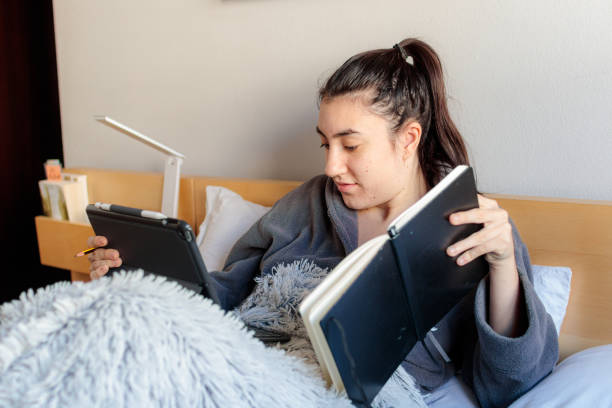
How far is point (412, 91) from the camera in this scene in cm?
89

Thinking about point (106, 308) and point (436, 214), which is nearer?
point (106, 308)

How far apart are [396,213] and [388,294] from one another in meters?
0.39

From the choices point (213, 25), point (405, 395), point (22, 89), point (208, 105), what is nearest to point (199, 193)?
point (208, 105)

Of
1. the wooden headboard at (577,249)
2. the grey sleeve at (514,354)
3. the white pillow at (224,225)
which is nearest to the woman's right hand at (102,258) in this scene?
the white pillow at (224,225)

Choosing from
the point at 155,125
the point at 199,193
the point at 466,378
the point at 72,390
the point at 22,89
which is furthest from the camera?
the point at 22,89

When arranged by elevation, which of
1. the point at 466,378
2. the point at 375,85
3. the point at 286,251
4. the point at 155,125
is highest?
the point at 375,85

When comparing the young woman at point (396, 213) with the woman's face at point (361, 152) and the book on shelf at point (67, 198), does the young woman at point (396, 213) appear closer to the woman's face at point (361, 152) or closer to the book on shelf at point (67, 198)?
the woman's face at point (361, 152)

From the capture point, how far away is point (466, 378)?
836mm

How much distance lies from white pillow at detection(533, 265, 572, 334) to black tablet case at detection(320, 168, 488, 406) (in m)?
0.27

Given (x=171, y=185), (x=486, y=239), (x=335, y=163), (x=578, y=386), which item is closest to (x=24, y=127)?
(x=171, y=185)

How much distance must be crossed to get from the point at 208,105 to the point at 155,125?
0.27m

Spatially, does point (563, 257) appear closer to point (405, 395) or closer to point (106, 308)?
point (405, 395)

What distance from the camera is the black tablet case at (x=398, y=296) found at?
52cm

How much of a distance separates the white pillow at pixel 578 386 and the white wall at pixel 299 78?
1.41 ft
